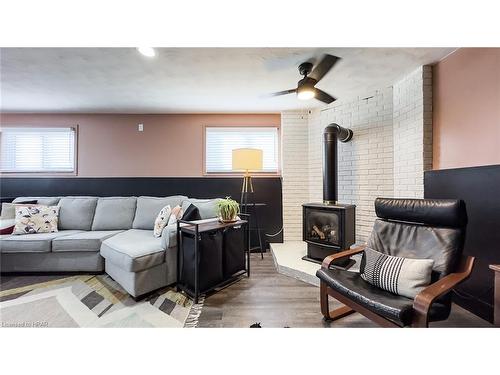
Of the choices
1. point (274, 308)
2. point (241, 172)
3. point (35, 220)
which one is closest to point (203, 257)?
point (274, 308)

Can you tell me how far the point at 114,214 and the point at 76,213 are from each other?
537 mm

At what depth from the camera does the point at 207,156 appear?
369cm

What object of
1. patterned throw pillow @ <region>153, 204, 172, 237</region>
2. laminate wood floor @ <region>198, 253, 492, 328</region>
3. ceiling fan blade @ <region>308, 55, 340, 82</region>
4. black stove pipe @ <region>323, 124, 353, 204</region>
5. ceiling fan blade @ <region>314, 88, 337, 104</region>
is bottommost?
laminate wood floor @ <region>198, 253, 492, 328</region>

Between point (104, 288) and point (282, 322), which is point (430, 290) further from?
Result: point (104, 288)

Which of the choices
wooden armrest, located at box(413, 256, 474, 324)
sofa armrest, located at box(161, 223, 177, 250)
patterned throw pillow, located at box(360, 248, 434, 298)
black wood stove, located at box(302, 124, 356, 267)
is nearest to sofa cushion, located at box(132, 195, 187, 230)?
sofa armrest, located at box(161, 223, 177, 250)

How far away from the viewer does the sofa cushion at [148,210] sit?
9.57 ft

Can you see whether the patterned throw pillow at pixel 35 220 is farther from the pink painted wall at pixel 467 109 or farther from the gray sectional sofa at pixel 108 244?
the pink painted wall at pixel 467 109

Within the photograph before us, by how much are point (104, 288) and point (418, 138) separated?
12.6ft

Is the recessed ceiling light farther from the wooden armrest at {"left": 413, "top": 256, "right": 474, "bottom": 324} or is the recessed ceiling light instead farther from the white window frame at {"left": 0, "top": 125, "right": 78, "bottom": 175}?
the wooden armrest at {"left": 413, "top": 256, "right": 474, "bottom": 324}

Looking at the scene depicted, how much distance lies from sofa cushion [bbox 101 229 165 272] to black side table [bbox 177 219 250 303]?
231mm

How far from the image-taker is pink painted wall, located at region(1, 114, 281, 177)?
142 inches

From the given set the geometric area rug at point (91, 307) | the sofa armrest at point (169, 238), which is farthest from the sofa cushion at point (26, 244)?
the sofa armrest at point (169, 238)

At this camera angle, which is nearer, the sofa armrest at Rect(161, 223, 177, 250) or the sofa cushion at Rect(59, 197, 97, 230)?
the sofa armrest at Rect(161, 223, 177, 250)
